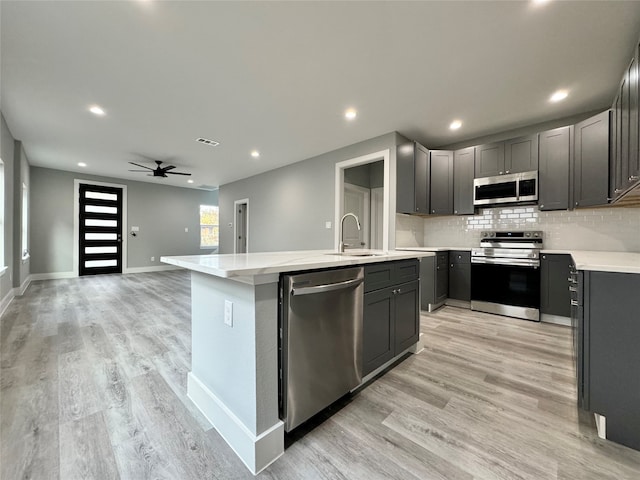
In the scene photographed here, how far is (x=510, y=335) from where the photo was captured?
2871 mm

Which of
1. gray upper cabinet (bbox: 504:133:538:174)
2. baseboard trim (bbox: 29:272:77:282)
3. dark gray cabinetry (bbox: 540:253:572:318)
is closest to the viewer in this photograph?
dark gray cabinetry (bbox: 540:253:572:318)

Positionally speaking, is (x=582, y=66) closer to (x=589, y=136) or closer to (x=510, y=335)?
(x=589, y=136)

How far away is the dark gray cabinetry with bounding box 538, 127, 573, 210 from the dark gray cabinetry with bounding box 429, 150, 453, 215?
1.09 meters

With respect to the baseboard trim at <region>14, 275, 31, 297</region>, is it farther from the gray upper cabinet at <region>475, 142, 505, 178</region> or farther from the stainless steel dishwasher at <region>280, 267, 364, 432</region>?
the gray upper cabinet at <region>475, 142, 505, 178</region>

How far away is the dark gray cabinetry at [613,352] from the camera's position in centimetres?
132

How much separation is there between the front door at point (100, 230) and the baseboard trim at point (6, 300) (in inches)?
108

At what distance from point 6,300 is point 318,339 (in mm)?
5255

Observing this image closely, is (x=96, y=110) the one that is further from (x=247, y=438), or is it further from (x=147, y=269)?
(x=147, y=269)

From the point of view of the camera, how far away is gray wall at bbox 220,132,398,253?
4727mm

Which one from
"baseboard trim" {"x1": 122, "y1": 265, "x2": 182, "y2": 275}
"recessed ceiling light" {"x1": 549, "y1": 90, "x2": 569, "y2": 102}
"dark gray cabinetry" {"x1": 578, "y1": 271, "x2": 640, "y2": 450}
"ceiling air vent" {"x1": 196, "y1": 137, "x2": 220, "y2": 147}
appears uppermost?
"ceiling air vent" {"x1": 196, "y1": 137, "x2": 220, "y2": 147}

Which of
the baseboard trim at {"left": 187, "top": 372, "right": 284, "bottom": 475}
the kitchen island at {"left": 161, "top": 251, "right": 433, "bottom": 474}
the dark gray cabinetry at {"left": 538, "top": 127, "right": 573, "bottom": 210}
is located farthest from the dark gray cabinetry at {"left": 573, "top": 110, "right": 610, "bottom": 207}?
the baseboard trim at {"left": 187, "top": 372, "right": 284, "bottom": 475}

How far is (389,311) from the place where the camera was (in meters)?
1.99

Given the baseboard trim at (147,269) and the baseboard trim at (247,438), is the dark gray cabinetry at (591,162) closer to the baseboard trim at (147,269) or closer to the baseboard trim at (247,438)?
the baseboard trim at (247,438)

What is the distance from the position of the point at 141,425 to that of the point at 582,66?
4.46 m
